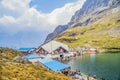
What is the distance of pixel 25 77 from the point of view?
53.9 m

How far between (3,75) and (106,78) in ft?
166

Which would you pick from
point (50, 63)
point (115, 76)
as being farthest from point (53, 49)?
point (115, 76)

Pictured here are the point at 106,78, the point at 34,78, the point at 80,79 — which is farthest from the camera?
the point at 106,78

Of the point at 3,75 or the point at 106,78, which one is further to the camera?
the point at 106,78

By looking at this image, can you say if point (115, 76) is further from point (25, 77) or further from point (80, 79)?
point (25, 77)

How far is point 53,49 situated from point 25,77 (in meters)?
141

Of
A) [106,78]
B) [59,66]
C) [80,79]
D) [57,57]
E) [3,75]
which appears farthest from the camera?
[57,57]

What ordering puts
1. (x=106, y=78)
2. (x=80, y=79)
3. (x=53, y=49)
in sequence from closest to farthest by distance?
(x=80, y=79) → (x=106, y=78) → (x=53, y=49)

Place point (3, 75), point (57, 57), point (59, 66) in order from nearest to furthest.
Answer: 1. point (3, 75)
2. point (59, 66)
3. point (57, 57)

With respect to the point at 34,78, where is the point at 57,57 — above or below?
above

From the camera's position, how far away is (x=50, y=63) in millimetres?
105000

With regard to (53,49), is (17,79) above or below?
below

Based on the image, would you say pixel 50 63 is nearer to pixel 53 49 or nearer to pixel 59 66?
pixel 59 66

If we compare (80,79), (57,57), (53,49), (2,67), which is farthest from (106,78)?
(53,49)
